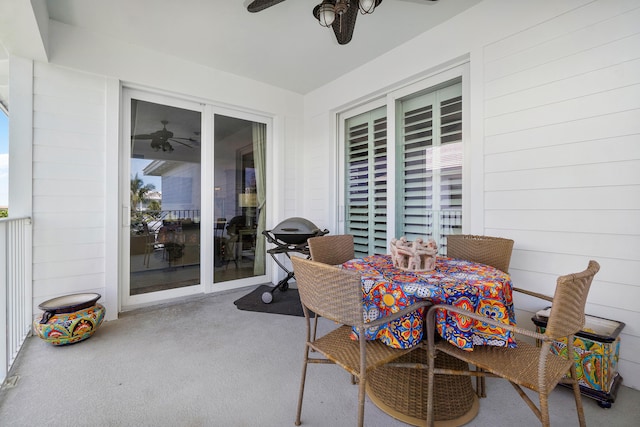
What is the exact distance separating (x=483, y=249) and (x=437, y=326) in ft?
3.15

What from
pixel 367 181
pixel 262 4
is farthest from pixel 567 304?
pixel 367 181

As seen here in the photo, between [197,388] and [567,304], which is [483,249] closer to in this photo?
[567,304]

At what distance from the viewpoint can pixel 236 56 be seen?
3346 millimetres

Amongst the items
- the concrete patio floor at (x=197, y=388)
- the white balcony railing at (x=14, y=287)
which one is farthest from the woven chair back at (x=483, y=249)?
the white balcony railing at (x=14, y=287)

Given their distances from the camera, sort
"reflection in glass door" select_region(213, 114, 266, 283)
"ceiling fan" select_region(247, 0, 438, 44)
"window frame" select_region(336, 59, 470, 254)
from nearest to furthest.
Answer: "ceiling fan" select_region(247, 0, 438, 44)
"window frame" select_region(336, 59, 470, 254)
"reflection in glass door" select_region(213, 114, 266, 283)

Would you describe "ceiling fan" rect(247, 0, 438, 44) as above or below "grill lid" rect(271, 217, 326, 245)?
above

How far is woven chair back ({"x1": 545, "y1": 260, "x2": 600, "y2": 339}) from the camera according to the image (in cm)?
108

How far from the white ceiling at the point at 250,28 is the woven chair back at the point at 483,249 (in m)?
1.97

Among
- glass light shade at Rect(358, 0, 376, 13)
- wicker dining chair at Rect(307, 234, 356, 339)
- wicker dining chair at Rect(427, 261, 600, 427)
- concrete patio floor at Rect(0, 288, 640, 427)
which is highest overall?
glass light shade at Rect(358, 0, 376, 13)

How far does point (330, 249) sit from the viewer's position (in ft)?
7.80

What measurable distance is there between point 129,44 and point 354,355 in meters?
3.80

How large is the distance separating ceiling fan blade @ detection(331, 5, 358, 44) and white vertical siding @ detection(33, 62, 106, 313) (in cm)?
256

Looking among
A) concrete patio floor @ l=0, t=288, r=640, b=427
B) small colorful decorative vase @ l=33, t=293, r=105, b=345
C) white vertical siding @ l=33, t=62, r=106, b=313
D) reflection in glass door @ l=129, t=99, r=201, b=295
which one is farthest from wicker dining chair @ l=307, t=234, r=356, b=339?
white vertical siding @ l=33, t=62, r=106, b=313

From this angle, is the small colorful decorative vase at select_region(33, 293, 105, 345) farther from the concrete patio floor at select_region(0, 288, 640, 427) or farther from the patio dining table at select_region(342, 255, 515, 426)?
the patio dining table at select_region(342, 255, 515, 426)
